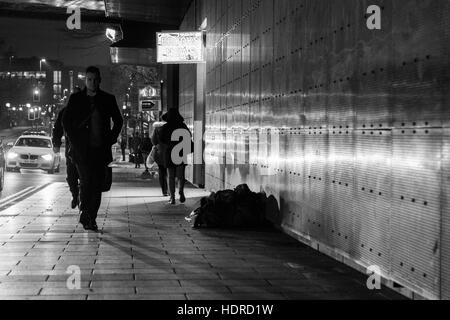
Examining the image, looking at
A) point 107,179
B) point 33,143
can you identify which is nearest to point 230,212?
point 107,179

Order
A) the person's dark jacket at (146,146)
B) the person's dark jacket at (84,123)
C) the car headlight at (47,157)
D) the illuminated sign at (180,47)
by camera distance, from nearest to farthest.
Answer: the person's dark jacket at (84,123)
the illuminated sign at (180,47)
the person's dark jacket at (146,146)
the car headlight at (47,157)

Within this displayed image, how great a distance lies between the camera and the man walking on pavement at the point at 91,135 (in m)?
9.49

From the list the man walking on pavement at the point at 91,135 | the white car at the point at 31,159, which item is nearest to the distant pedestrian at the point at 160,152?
the man walking on pavement at the point at 91,135

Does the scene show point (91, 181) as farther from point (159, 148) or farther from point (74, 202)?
→ point (159, 148)

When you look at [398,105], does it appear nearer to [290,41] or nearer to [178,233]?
[290,41]

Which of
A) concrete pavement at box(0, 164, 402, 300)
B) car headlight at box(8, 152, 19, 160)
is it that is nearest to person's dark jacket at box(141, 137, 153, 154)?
car headlight at box(8, 152, 19, 160)

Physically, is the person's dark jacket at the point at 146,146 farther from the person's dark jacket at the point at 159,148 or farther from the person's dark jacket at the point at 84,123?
the person's dark jacket at the point at 84,123

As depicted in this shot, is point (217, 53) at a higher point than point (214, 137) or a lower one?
higher

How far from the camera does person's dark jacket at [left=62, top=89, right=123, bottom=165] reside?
31.1 ft

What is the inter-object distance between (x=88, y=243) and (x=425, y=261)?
4442mm

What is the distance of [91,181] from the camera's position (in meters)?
9.53

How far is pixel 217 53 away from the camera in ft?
52.7

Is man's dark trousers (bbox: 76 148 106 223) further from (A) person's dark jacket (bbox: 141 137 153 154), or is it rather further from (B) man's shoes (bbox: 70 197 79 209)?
(A) person's dark jacket (bbox: 141 137 153 154)
